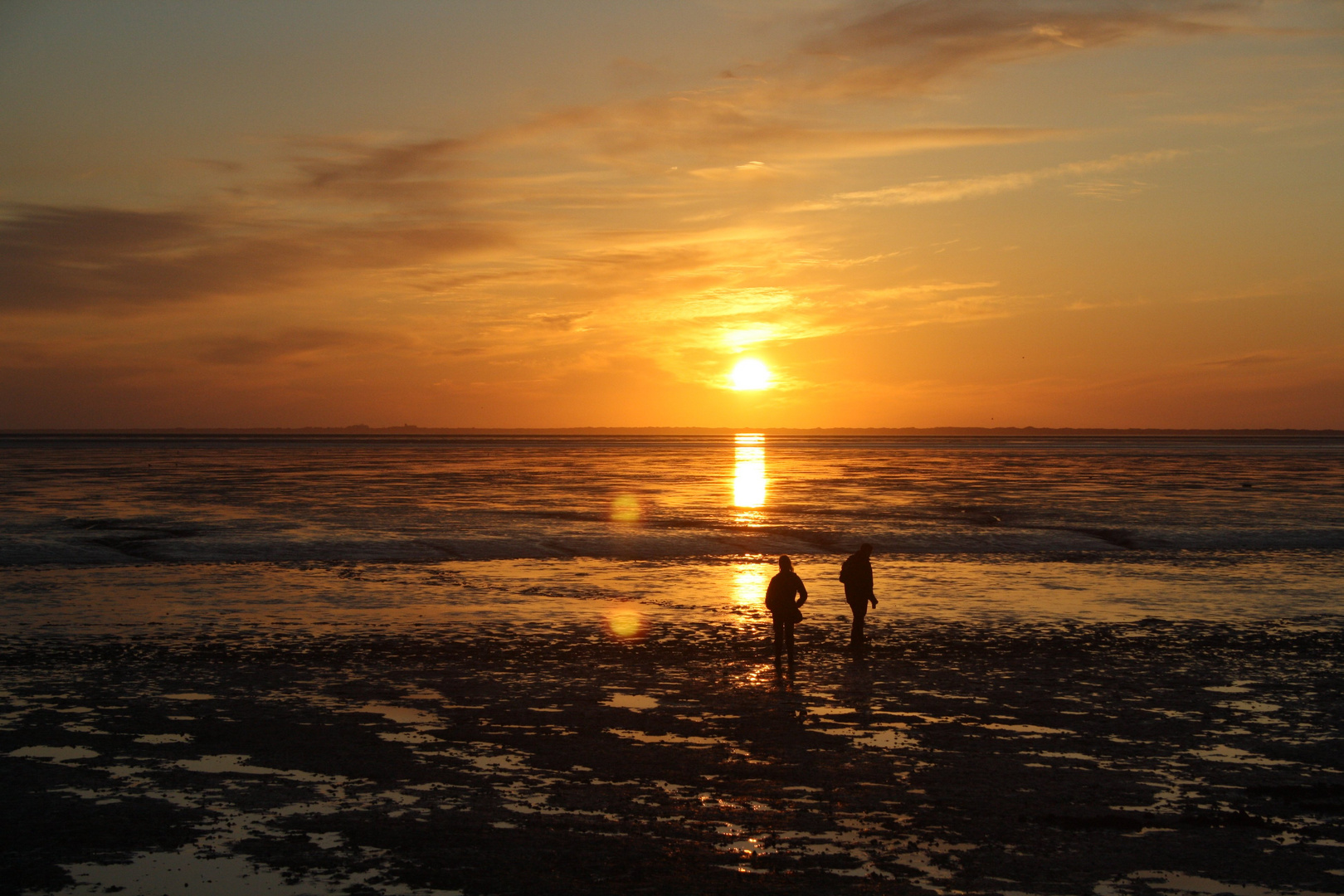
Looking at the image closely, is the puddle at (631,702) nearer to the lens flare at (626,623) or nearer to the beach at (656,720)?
the beach at (656,720)

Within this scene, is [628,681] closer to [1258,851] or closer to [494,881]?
[494,881]

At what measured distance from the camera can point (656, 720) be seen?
13227 mm

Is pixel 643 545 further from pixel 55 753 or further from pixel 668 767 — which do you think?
pixel 55 753

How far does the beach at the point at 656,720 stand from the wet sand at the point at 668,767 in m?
0.05

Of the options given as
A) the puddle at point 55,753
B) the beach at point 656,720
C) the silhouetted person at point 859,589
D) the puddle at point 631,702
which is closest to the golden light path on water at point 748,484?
the beach at point 656,720

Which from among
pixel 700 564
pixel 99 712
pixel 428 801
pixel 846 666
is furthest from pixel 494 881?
pixel 700 564

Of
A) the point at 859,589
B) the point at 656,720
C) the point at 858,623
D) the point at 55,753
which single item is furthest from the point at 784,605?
the point at 55,753

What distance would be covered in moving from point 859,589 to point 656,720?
579cm

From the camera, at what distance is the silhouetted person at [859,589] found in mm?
17594

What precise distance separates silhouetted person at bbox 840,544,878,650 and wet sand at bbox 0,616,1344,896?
0.54 metres

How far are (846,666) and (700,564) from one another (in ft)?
43.7

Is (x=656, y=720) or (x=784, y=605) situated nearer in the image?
(x=656, y=720)

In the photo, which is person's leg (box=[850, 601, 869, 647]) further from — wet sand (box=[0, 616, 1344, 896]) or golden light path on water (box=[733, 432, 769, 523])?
golden light path on water (box=[733, 432, 769, 523])

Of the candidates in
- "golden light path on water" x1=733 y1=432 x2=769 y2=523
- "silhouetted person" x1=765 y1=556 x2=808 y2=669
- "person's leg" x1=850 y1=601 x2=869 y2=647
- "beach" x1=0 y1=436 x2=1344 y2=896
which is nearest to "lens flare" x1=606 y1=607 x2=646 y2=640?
"beach" x1=0 y1=436 x2=1344 y2=896
